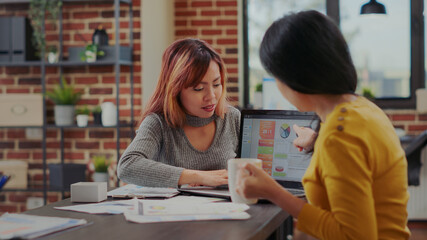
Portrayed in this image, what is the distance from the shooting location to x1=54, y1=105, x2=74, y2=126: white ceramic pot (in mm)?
4086

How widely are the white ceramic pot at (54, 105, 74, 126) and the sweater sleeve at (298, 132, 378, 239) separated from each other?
3.23m

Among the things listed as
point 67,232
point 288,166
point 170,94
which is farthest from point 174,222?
point 170,94

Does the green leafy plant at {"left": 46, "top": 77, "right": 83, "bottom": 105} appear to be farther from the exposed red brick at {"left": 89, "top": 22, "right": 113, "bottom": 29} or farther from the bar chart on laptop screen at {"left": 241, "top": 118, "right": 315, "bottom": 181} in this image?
the bar chart on laptop screen at {"left": 241, "top": 118, "right": 315, "bottom": 181}

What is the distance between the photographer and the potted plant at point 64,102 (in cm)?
406

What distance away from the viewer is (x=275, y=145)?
1739 millimetres

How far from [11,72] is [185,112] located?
9.12 ft

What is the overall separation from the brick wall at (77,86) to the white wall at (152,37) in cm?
5

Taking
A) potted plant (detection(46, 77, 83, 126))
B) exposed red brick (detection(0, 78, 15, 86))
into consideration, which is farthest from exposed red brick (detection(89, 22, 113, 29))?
exposed red brick (detection(0, 78, 15, 86))

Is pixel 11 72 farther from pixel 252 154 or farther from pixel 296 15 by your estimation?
pixel 296 15

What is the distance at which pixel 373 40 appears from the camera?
482cm

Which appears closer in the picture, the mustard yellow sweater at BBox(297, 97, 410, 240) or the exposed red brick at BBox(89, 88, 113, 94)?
the mustard yellow sweater at BBox(297, 97, 410, 240)

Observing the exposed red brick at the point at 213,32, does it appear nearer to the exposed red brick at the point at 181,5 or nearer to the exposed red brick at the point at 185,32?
the exposed red brick at the point at 185,32

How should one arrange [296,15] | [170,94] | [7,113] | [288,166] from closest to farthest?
[296,15]
[288,166]
[170,94]
[7,113]

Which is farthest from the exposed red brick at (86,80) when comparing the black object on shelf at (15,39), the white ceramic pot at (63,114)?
the black object on shelf at (15,39)
